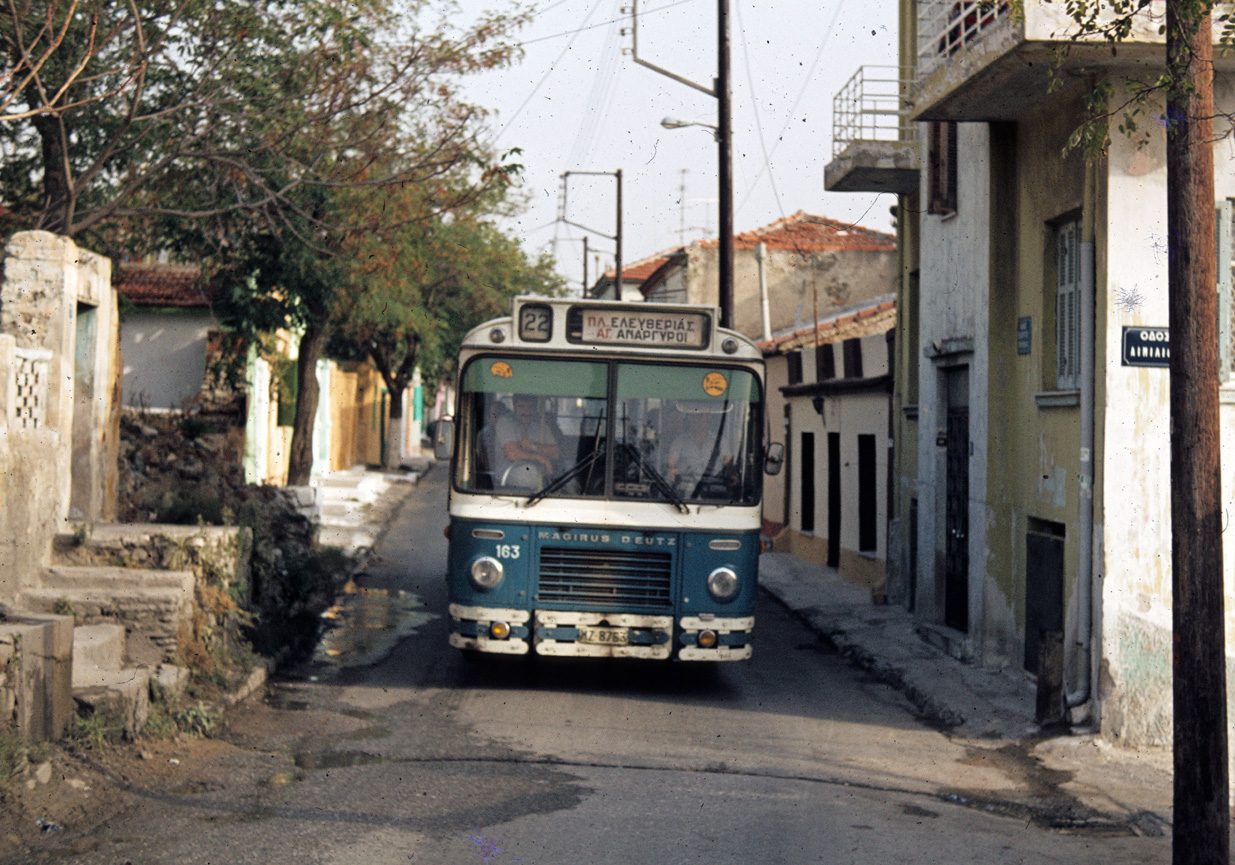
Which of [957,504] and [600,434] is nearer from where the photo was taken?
[600,434]

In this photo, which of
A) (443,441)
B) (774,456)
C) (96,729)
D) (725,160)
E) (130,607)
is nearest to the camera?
(96,729)

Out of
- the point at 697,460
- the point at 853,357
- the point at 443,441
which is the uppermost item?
the point at 853,357

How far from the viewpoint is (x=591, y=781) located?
7566 mm

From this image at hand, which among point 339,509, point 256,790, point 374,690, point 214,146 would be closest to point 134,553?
point 374,690

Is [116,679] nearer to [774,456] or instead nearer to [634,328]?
[634,328]

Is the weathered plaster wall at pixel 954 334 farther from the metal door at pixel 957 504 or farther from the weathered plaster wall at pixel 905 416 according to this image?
the weathered plaster wall at pixel 905 416

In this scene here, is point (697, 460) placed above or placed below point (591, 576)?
above

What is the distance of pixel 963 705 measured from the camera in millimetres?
10281

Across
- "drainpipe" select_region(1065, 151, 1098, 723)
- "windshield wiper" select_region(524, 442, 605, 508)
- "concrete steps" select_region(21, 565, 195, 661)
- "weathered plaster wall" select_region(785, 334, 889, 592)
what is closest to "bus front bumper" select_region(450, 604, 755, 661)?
"windshield wiper" select_region(524, 442, 605, 508)

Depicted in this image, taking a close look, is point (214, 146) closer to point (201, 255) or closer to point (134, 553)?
point (201, 255)

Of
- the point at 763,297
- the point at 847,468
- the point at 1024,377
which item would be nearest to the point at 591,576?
the point at 1024,377

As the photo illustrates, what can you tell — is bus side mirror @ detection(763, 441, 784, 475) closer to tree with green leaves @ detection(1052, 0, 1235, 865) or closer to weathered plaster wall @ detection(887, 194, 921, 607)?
tree with green leaves @ detection(1052, 0, 1235, 865)

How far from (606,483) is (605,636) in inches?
46.7

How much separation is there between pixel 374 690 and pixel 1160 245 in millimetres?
6804
